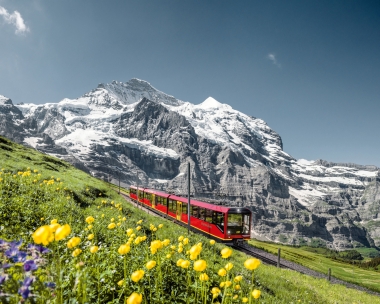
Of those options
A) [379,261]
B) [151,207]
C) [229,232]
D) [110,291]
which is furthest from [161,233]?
[379,261]

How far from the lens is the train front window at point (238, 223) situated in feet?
77.4

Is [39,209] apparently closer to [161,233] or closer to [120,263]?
[120,263]

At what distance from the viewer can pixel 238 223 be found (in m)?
24.1

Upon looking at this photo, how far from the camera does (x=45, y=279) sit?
3.16 meters

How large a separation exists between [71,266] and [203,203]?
2324 cm

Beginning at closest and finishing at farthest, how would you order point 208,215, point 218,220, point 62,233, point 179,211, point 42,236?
point 42,236
point 62,233
point 218,220
point 208,215
point 179,211

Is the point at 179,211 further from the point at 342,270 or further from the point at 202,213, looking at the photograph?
the point at 342,270

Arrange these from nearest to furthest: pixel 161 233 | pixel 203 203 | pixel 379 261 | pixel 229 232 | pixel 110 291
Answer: pixel 110 291, pixel 161 233, pixel 229 232, pixel 203 203, pixel 379 261

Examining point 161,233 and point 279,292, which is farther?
point 161,233

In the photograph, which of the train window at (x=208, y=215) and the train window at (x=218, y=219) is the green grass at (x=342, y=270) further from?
the train window at (x=218, y=219)

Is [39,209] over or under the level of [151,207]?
over

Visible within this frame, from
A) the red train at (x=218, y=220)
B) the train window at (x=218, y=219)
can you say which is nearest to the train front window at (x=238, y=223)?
the red train at (x=218, y=220)

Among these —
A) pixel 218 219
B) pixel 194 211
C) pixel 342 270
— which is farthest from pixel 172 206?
pixel 342 270

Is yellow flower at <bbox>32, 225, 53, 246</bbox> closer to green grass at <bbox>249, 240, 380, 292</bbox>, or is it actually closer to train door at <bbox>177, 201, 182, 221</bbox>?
train door at <bbox>177, 201, 182, 221</bbox>
